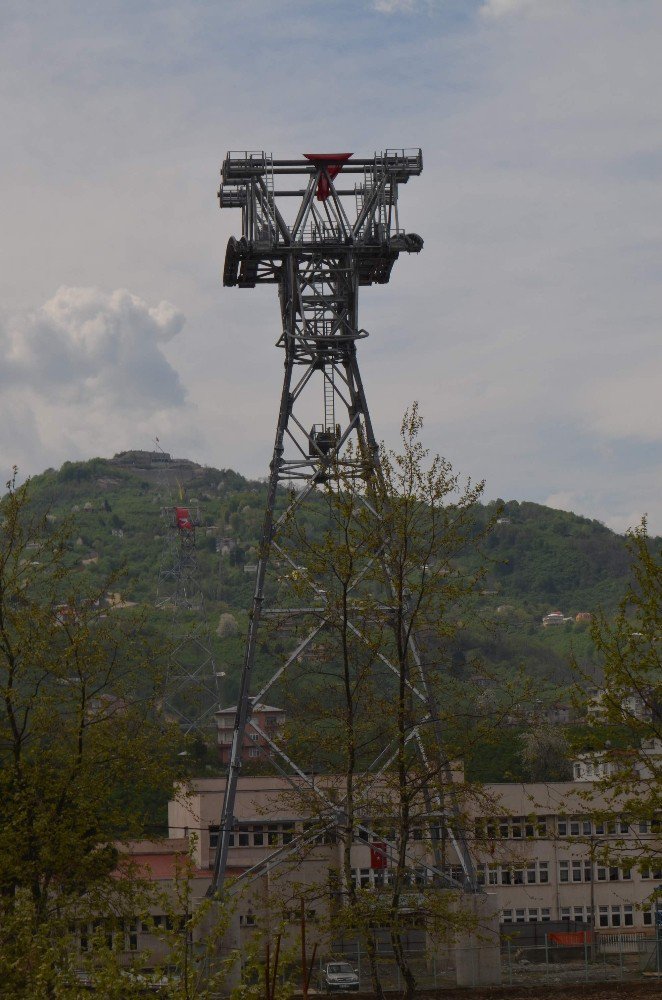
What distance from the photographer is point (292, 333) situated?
36.4 m

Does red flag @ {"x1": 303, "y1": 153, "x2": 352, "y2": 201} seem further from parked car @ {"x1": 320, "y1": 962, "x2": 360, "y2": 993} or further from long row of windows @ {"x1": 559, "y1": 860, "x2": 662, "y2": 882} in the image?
long row of windows @ {"x1": 559, "y1": 860, "x2": 662, "y2": 882}

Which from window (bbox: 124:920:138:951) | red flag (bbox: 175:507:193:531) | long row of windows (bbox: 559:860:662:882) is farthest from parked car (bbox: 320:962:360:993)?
red flag (bbox: 175:507:193:531)

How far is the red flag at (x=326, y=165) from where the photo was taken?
36719 millimetres

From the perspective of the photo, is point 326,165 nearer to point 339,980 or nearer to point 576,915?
point 339,980

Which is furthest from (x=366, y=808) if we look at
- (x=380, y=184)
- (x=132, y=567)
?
(x=132, y=567)

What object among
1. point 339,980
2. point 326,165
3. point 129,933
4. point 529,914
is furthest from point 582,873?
point 129,933

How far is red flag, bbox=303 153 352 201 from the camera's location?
36719 mm

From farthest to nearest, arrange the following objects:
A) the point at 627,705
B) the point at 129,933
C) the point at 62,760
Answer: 1. the point at 62,760
2. the point at 627,705
3. the point at 129,933

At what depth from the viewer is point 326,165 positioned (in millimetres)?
36844

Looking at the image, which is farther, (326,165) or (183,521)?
(183,521)

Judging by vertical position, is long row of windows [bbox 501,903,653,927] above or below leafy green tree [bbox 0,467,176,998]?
below

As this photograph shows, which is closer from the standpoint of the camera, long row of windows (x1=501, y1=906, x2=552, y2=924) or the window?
the window

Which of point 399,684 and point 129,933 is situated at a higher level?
point 399,684

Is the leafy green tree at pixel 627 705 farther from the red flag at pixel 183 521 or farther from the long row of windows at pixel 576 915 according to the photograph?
the red flag at pixel 183 521
